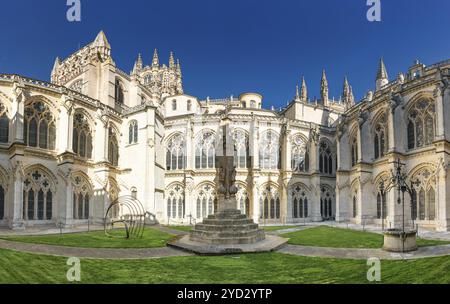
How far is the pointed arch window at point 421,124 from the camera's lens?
27.0 m

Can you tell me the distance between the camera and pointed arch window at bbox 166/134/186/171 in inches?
1508

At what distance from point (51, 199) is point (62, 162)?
11.9ft

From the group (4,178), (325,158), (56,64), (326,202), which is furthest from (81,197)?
(56,64)

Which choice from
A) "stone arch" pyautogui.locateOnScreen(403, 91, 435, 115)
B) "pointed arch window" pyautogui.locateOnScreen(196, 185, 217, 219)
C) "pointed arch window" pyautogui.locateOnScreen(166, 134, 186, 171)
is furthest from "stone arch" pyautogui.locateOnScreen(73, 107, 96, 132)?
"stone arch" pyautogui.locateOnScreen(403, 91, 435, 115)

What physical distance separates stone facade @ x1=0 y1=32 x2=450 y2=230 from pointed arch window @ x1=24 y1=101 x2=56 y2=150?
92mm

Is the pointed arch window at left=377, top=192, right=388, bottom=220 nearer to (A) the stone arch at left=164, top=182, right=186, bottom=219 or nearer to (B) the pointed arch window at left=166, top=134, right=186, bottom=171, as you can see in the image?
(A) the stone arch at left=164, top=182, right=186, bottom=219

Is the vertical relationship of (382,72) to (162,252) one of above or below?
above

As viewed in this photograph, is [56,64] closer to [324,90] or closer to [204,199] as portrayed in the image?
[204,199]

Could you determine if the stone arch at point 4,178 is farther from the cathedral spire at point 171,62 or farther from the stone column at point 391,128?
the cathedral spire at point 171,62

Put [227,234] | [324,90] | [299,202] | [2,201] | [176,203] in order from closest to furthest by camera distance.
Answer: [227,234], [2,201], [176,203], [299,202], [324,90]

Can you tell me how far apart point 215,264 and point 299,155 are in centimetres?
3109

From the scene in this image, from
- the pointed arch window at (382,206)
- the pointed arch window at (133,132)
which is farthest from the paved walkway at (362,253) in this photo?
the pointed arch window at (133,132)

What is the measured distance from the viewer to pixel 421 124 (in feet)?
91.7

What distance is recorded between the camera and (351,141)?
3769 centimetres
